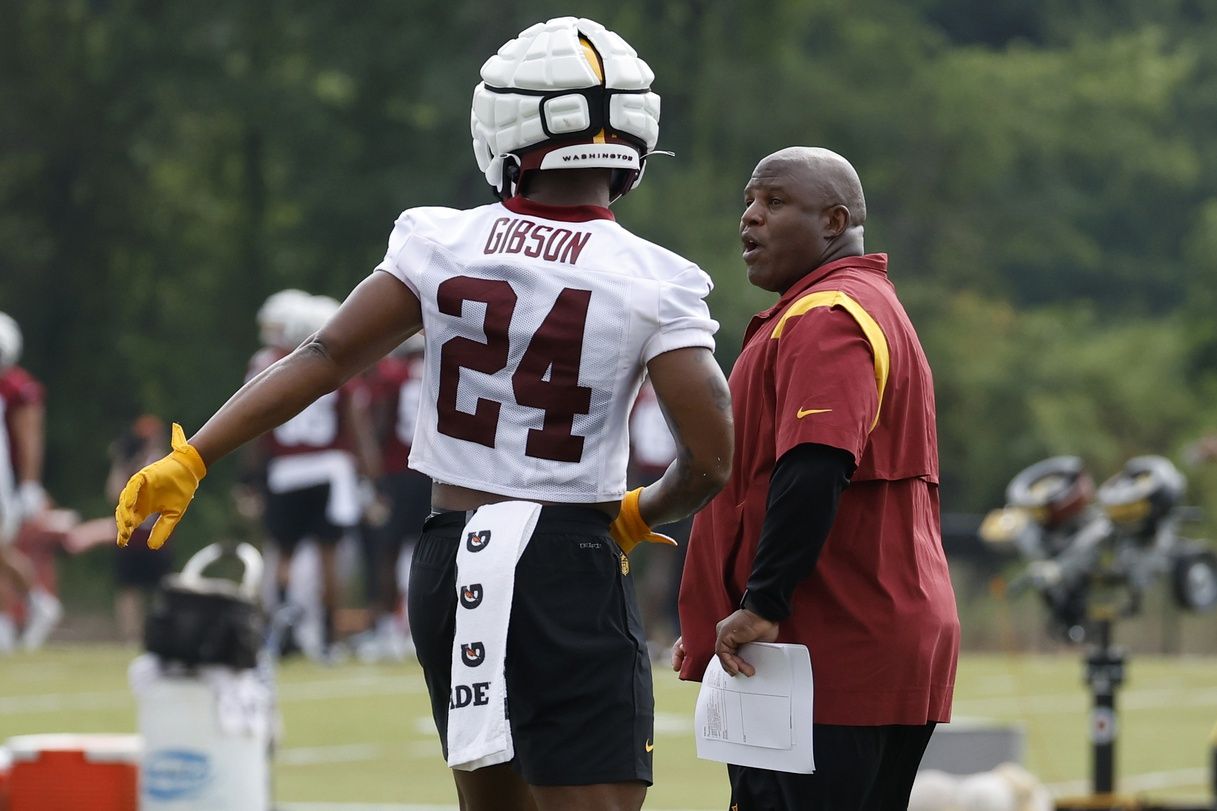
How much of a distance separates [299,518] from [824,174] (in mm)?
10800

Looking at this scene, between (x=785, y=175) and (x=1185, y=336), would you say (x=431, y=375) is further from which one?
(x=1185, y=336)

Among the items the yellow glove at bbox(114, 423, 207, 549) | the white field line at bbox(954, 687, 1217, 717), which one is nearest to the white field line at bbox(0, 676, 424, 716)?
the white field line at bbox(954, 687, 1217, 717)

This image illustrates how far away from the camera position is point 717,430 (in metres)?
4.21

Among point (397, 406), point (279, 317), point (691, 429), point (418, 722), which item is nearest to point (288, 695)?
point (418, 722)

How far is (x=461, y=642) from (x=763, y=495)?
0.70 m

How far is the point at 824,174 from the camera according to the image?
4.59 metres

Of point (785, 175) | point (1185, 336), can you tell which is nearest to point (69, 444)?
point (1185, 336)

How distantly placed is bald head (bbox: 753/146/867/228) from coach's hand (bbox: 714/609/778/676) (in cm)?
85

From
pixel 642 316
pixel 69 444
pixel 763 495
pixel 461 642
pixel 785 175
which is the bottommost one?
pixel 461 642

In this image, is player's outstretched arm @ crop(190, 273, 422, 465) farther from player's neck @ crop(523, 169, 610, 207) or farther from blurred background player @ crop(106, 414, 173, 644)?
blurred background player @ crop(106, 414, 173, 644)

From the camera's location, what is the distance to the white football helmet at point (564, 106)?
428cm

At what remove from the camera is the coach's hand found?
4371 millimetres

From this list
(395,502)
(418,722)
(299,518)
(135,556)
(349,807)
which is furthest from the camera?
(135,556)

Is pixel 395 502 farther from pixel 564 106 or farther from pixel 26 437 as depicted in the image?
pixel 564 106
